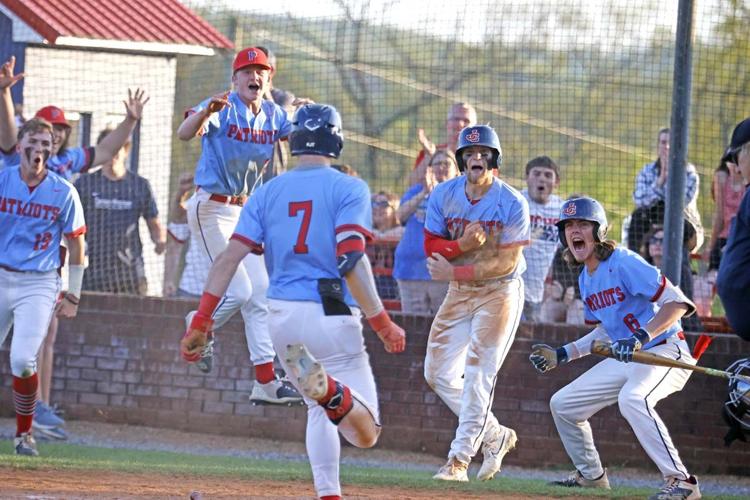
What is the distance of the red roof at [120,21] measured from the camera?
14055mm

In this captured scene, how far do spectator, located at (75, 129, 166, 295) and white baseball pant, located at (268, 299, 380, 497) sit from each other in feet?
19.8

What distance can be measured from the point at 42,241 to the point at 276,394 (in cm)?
194

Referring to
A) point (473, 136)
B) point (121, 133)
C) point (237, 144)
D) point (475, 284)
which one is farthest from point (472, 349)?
point (121, 133)

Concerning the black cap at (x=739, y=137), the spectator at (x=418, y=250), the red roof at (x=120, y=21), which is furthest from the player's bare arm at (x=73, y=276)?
the red roof at (x=120, y=21)

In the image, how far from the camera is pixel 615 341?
7.98 metres

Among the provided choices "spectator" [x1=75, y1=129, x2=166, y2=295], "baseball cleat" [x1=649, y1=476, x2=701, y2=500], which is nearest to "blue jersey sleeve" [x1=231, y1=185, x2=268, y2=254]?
"baseball cleat" [x1=649, y1=476, x2=701, y2=500]

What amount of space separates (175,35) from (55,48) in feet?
4.64

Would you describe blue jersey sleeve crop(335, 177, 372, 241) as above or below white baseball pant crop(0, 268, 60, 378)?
above

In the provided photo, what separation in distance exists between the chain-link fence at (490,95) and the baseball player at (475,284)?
1.92 m

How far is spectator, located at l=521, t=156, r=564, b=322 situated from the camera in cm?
1079

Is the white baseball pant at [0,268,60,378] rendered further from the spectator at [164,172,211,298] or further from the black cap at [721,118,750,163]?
the black cap at [721,118,750,163]

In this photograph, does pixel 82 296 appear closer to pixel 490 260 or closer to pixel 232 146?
pixel 232 146

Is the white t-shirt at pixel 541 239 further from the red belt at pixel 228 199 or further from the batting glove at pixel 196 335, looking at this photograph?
the batting glove at pixel 196 335

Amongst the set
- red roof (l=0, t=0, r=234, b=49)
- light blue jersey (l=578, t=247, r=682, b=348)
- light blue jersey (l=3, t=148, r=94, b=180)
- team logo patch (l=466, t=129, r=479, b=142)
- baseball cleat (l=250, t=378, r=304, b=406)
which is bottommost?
baseball cleat (l=250, t=378, r=304, b=406)
